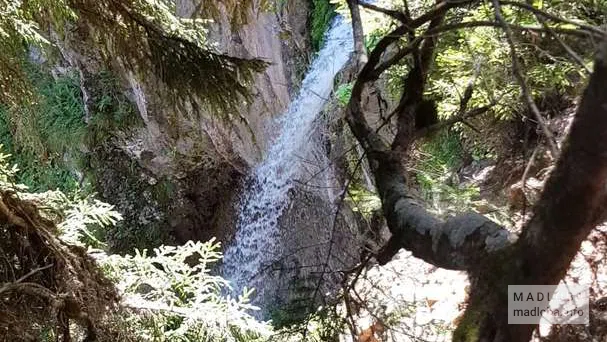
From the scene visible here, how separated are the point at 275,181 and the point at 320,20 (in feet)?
8.29

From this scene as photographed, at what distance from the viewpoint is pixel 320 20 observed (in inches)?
330

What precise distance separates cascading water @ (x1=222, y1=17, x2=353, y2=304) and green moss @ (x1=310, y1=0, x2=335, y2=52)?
0.40ft

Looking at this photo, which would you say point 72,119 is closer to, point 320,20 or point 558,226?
point 320,20

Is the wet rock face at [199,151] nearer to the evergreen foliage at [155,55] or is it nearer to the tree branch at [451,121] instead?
the evergreen foliage at [155,55]

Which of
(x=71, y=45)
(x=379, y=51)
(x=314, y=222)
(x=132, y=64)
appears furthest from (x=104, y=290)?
(x=71, y=45)

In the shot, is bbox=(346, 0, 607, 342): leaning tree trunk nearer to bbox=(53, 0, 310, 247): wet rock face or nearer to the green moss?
bbox=(53, 0, 310, 247): wet rock face

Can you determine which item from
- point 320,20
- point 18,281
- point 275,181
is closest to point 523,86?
point 18,281

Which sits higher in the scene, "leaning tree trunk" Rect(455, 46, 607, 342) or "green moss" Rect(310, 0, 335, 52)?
"green moss" Rect(310, 0, 335, 52)

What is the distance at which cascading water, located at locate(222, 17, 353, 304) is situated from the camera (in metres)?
7.96

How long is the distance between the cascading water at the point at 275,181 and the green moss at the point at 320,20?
0.12 m

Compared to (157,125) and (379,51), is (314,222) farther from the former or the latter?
(379,51)

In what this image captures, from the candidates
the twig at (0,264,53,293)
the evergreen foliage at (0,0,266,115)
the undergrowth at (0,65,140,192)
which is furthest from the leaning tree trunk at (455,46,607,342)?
the undergrowth at (0,65,140,192)

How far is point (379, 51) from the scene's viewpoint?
6.66 ft

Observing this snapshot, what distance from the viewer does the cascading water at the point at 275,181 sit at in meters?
7.96
